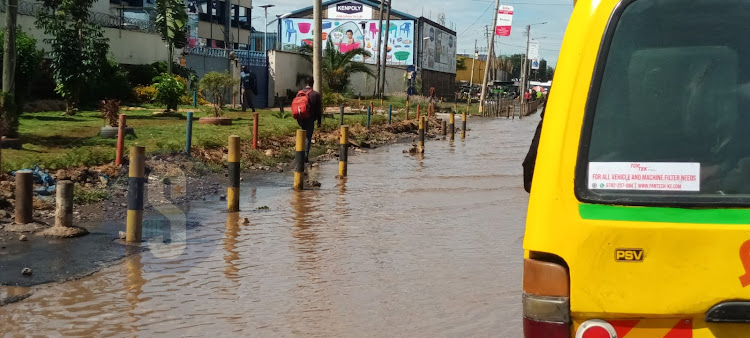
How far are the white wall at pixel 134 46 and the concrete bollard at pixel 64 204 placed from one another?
78.3 ft

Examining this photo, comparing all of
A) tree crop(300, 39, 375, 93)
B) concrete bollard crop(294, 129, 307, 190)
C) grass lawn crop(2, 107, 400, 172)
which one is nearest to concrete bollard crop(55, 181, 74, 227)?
grass lawn crop(2, 107, 400, 172)

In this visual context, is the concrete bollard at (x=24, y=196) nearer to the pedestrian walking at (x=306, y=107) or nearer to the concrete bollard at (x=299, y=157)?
the concrete bollard at (x=299, y=157)

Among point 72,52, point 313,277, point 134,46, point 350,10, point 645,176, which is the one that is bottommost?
point 313,277

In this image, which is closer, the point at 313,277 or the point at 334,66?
the point at 313,277

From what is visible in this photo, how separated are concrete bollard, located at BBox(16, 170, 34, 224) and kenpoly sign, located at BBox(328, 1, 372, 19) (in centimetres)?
6055

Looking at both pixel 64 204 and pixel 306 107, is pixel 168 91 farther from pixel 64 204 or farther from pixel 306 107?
pixel 64 204

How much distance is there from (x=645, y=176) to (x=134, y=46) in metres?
35.9

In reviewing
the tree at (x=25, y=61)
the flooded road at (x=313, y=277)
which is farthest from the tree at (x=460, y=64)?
the flooded road at (x=313, y=277)

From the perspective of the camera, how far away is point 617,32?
318 centimetres

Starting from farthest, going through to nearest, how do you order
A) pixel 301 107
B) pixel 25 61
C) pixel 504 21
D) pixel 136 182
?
pixel 504 21 < pixel 25 61 < pixel 301 107 < pixel 136 182

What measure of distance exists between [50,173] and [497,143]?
64.9 feet

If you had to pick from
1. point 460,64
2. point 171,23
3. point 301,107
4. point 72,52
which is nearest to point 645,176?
point 301,107

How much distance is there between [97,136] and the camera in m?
17.4

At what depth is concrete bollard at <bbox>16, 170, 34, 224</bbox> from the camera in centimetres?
883
